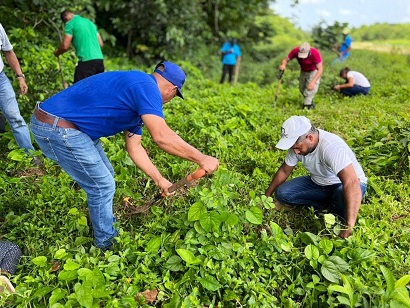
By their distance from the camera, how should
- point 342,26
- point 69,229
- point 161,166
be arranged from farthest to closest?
point 342,26
point 161,166
point 69,229

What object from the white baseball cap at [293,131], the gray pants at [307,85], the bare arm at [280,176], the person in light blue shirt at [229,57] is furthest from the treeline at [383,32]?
the white baseball cap at [293,131]

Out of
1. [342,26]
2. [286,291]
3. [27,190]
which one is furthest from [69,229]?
[342,26]

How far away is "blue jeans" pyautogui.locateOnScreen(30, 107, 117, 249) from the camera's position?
2420 millimetres

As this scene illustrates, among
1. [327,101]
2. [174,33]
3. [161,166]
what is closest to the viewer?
[161,166]

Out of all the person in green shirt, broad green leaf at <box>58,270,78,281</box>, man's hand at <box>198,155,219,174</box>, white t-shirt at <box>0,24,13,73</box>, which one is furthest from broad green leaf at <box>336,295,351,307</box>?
the person in green shirt

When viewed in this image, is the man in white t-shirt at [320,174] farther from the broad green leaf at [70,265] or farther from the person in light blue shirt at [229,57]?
the person in light blue shirt at [229,57]

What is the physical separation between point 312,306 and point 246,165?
2072 millimetres

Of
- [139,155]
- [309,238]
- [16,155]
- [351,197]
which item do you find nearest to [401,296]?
[309,238]

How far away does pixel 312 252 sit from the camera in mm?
2492

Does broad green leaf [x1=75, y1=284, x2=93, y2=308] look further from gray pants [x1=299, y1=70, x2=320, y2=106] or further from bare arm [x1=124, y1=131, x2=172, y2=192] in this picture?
gray pants [x1=299, y1=70, x2=320, y2=106]

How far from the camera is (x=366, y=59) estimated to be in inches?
488

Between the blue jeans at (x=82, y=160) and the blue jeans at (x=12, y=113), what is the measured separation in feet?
4.53

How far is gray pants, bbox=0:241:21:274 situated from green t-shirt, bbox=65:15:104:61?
3400 millimetres

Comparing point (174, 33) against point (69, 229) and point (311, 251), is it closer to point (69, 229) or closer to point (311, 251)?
point (69, 229)
